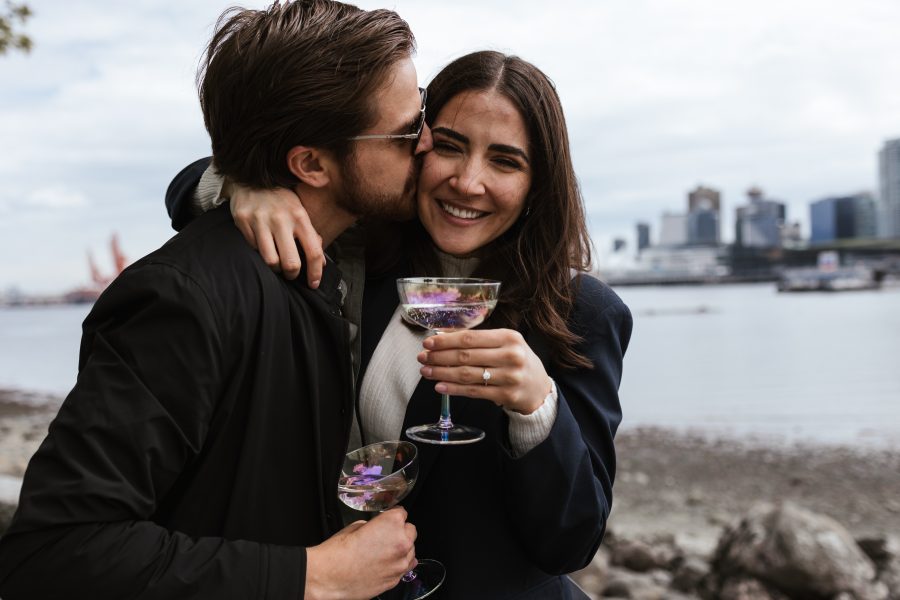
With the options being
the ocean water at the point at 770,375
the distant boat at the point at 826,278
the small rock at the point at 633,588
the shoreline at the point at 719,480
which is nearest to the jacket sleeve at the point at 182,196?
the ocean water at the point at 770,375

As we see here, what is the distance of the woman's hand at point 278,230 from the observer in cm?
180

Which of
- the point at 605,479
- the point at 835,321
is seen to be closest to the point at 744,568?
the point at 605,479

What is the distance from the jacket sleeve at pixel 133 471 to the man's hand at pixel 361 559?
60 millimetres

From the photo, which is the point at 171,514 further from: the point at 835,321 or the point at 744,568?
the point at 835,321

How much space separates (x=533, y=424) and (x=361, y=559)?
21.1 inches

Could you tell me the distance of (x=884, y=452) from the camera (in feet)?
45.0

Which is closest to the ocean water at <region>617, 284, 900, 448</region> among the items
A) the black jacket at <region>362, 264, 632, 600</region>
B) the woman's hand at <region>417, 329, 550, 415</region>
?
the black jacket at <region>362, 264, 632, 600</region>

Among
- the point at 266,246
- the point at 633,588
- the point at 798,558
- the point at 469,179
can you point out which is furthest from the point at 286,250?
the point at 633,588

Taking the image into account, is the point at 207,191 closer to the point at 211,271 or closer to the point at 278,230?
the point at 278,230

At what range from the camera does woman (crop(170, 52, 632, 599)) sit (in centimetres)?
197

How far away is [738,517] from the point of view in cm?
927

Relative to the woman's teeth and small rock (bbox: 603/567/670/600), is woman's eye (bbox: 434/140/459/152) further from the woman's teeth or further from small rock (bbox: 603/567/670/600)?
small rock (bbox: 603/567/670/600)

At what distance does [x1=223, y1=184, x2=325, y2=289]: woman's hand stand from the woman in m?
0.01

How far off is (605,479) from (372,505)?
684 mm
